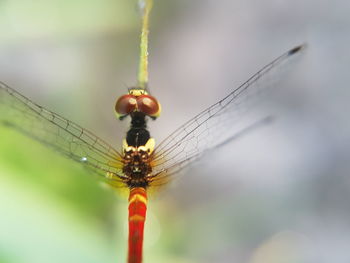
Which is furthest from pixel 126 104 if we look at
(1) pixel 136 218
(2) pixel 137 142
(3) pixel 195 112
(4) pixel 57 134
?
(3) pixel 195 112

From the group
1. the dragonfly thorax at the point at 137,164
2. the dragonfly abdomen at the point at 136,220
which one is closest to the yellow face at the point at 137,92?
the dragonfly thorax at the point at 137,164

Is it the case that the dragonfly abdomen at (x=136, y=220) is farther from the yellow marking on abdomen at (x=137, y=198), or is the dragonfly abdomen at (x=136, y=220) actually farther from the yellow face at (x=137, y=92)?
the yellow face at (x=137, y=92)

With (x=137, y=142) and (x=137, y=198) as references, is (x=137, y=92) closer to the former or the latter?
(x=137, y=142)

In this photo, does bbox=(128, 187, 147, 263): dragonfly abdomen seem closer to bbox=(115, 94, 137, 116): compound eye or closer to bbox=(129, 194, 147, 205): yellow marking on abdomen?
bbox=(129, 194, 147, 205): yellow marking on abdomen

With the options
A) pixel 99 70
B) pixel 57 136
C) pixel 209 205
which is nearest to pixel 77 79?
pixel 99 70

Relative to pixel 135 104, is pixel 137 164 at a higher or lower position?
lower

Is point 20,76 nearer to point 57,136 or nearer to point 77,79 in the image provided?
point 77,79
